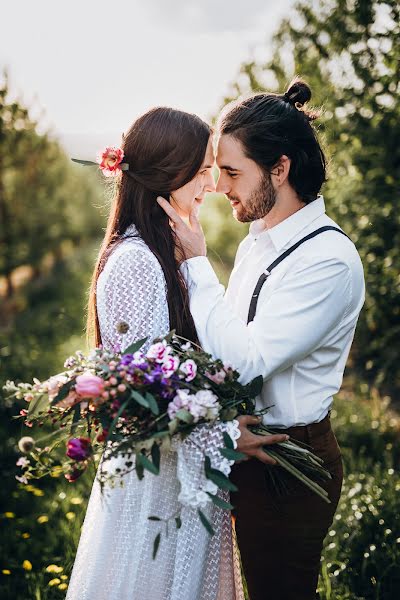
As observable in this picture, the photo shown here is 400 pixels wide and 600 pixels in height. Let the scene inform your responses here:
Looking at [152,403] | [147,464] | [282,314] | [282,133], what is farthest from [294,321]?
[282,133]

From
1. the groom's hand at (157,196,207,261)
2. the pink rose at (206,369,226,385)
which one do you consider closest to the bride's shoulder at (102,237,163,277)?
the groom's hand at (157,196,207,261)

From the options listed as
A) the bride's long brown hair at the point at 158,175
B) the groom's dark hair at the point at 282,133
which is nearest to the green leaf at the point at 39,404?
the bride's long brown hair at the point at 158,175

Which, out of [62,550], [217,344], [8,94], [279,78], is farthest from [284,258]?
[8,94]

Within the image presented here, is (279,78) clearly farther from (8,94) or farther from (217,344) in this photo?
(8,94)

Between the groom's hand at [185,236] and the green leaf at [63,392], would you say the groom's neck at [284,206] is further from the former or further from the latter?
the green leaf at [63,392]

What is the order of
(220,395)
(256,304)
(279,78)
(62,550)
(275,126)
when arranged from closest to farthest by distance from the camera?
(220,395)
(256,304)
(275,126)
(62,550)
(279,78)

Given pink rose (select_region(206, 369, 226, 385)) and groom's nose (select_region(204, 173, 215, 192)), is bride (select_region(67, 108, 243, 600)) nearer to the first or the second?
groom's nose (select_region(204, 173, 215, 192))

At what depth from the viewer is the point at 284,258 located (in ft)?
8.21

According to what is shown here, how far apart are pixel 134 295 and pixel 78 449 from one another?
58 cm

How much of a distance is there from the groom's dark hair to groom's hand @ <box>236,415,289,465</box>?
3.39ft

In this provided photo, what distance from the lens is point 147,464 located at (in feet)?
6.11

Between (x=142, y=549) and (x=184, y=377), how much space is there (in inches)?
27.4

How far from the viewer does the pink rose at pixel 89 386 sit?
1.89 m

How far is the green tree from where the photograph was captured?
174 inches
